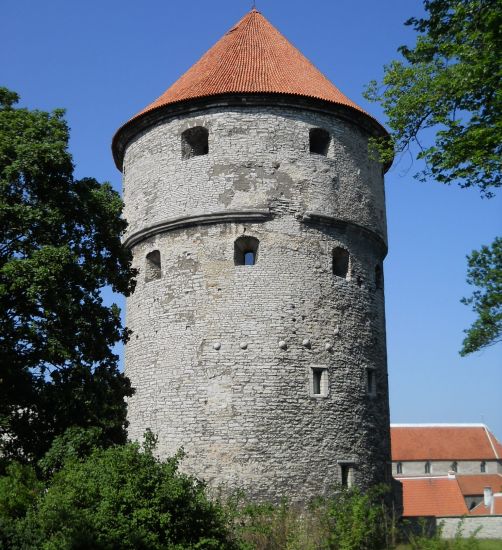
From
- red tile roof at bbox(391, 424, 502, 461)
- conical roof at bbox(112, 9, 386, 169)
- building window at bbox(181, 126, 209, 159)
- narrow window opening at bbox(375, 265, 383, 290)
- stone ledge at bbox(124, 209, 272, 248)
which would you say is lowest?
red tile roof at bbox(391, 424, 502, 461)

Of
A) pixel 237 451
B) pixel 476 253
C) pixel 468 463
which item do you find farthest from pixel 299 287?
pixel 468 463

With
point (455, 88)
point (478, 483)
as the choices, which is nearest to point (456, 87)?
point (455, 88)

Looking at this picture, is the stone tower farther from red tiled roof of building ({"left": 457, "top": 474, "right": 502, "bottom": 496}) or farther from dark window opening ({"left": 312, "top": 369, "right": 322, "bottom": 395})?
A: red tiled roof of building ({"left": 457, "top": 474, "right": 502, "bottom": 496})

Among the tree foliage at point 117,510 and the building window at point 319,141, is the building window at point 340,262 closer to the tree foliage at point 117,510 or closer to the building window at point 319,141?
the building window at point 319,141

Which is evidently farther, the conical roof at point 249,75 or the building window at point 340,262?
the conical roof at point 249,75

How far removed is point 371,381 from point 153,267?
521 centimetres

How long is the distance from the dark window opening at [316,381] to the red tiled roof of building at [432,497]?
17.8 metres

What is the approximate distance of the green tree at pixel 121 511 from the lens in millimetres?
9023

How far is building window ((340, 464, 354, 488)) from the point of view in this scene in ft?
47.8

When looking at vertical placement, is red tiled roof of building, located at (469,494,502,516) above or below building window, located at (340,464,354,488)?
below

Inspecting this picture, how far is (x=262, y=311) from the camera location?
14648 mm

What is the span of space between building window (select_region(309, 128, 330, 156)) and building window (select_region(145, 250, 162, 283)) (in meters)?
4.07

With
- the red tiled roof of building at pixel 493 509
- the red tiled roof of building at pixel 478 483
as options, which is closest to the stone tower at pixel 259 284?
the red tiled roof of building at pixel 493 509

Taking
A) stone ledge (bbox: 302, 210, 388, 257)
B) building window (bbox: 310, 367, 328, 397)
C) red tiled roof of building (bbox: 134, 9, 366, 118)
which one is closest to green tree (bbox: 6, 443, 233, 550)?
building window (bbox: 310, 367, 328, 397)
